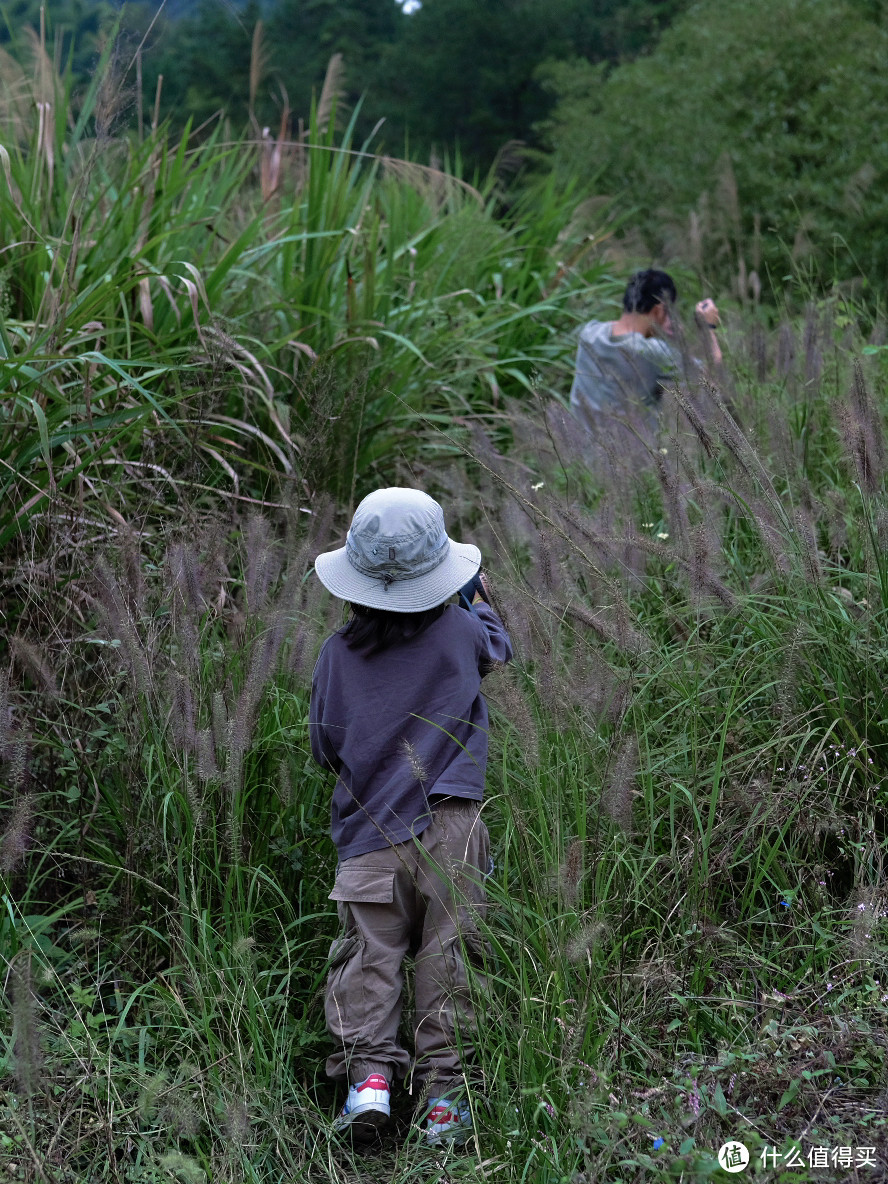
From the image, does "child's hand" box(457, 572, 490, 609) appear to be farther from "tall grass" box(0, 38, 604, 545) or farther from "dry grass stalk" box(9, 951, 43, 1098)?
"dry grass stalk" box(9, 951, 43, 1098)

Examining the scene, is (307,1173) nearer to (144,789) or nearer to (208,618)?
(144,789)

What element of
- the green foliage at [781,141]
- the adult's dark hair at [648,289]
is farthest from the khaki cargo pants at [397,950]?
the green foliage at [781,141]

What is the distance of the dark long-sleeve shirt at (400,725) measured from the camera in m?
2.77

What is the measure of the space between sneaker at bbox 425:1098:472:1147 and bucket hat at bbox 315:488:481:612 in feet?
3.55

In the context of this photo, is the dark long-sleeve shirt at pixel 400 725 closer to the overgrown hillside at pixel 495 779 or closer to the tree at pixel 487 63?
the overgrown hillside at pixel 495 779

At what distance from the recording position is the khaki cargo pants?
8.83ft

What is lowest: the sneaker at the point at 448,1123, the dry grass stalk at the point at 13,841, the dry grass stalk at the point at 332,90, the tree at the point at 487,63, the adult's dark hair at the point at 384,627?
the tree at the point at 487,63

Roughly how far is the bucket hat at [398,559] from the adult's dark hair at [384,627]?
0.24 ft

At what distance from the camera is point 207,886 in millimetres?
2908

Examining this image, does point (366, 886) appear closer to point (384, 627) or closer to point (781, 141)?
point (384, 627)

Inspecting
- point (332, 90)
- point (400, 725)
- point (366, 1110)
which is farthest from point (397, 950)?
point (332, 90)

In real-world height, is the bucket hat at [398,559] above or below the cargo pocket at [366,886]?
above

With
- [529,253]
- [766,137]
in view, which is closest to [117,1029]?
[529,253]

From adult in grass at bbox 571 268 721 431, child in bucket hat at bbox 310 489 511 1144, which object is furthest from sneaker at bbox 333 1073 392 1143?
adult in grass at bbox 571 268 721 431
